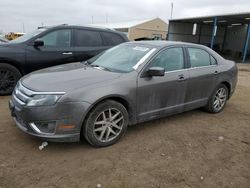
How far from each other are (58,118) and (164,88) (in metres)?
1.83

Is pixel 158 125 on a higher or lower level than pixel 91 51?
lower

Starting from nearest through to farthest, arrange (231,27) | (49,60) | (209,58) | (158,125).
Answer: (158,125) → (209,58) → (49,60) → (231,27)

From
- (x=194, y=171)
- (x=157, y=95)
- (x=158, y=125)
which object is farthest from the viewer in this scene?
(x=158, y=125)

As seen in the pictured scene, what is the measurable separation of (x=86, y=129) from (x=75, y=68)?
124cm

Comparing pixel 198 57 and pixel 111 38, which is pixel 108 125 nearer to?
pixel 198 57

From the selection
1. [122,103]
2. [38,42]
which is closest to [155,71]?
[122,103]

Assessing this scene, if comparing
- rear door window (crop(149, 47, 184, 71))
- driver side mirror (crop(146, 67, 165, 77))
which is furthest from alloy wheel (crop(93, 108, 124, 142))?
rear door window (crop(149, 47, 184, 71))

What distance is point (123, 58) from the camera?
4.32 meters

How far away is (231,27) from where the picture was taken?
3238 cm

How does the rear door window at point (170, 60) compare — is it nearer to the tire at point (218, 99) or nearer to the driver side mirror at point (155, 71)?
the driver side mirror at point (155, 71)

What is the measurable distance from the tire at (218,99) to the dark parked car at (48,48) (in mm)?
3147

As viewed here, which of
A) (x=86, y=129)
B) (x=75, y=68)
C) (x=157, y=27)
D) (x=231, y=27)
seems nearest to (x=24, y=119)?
(x=86, y=129)

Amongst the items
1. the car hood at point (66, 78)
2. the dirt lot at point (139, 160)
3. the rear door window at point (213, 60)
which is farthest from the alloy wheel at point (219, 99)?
the car hood at point (66, 78)

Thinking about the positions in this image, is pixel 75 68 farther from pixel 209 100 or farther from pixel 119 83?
pixel 209 100
